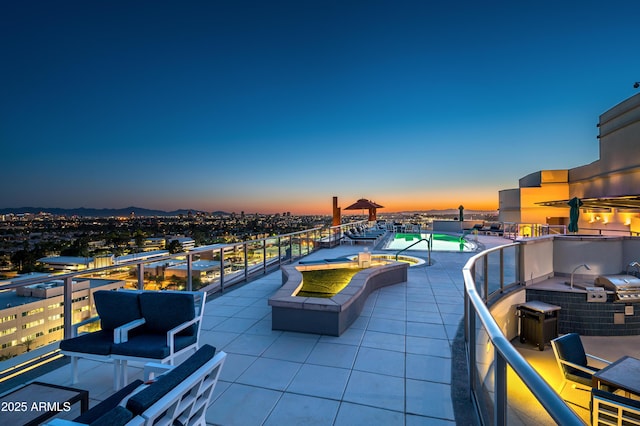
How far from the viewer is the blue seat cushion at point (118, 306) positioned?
3059 millimetres

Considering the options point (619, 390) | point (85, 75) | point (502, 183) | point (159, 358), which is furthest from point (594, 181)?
point (85, 75)

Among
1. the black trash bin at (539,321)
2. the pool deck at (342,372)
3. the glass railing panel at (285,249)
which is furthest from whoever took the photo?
the glass railing panel at (285,249)

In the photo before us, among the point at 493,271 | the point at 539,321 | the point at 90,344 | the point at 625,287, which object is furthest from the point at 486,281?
the point at 90,344

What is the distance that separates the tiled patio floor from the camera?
8.14 ft

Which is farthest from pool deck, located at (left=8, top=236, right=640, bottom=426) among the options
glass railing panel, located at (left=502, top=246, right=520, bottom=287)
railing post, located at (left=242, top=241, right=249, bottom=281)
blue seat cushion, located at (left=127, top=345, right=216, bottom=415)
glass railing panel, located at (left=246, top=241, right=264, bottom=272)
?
glass railing panel, located at (left=246, top=241, right=264, bottom=272)

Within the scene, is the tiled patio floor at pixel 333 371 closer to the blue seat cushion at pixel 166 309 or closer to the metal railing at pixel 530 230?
the blue seat cushion at pixel 166 309

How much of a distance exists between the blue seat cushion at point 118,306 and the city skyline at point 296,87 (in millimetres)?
10614

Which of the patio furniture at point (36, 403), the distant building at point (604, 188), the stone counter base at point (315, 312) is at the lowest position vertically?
the stone counter base at point (315, 312)

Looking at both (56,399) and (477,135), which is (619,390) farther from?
(477,135)

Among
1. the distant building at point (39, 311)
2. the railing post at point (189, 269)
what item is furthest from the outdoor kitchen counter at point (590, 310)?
the distant building at point (39, 311)

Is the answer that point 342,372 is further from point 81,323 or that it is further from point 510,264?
point 510,264

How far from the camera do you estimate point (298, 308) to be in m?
4.16

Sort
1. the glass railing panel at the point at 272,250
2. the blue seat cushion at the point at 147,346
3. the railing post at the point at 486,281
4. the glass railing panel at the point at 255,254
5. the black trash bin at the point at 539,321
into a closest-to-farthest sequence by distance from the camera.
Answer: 1. the blue seat cushion at the point at 147,346
2. the railing post at the point at 486,281
3. the black trash bin at the point at 539,321
4. the glass railing panel at the point at 255,254
5. the glass railing panel at the point at 272,250

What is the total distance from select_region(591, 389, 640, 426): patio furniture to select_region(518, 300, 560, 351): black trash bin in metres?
3.04
